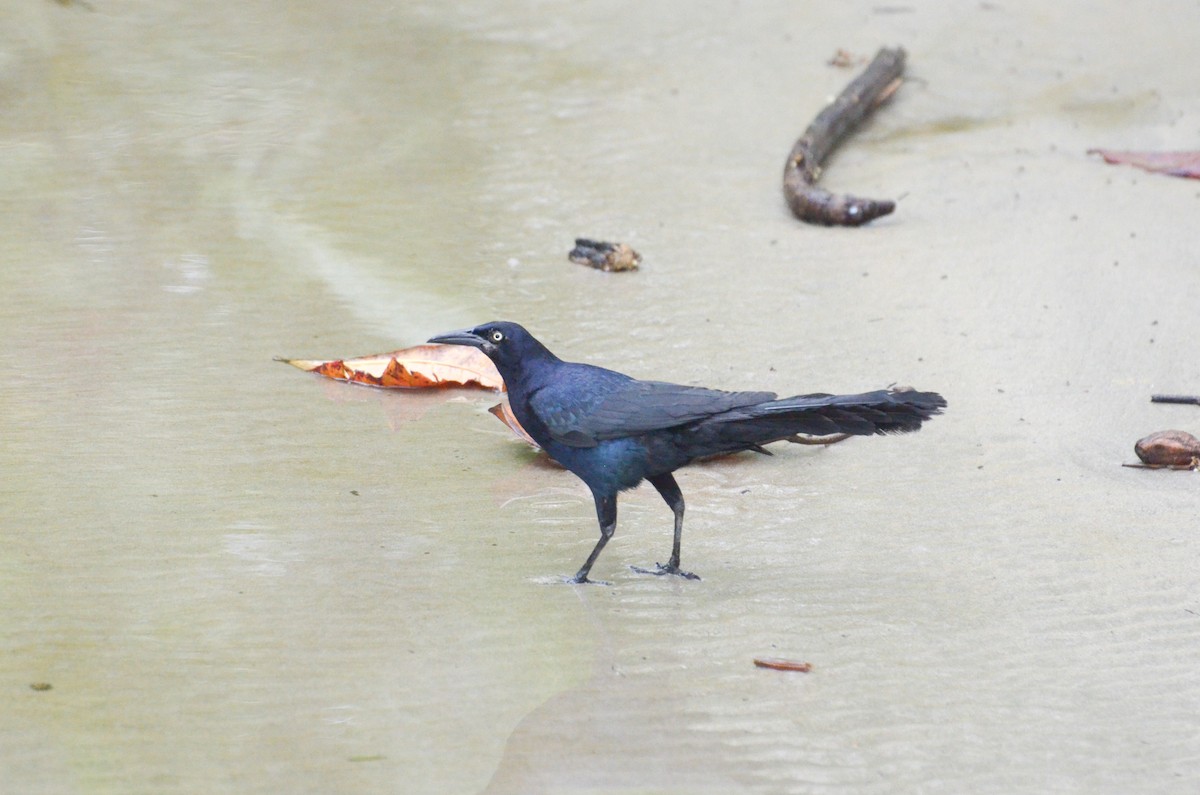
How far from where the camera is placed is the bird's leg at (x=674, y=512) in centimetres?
439

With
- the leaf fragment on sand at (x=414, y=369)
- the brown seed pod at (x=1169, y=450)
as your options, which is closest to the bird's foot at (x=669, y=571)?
the leaf fragment on sand at (x=414, y=369)

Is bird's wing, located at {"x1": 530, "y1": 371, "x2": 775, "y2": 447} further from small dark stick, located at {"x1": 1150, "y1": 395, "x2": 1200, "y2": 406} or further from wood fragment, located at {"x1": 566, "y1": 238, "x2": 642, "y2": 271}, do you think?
wood fragment, located at {"x1": 566, "y1": 238, "x2": 642, "y2": 271}

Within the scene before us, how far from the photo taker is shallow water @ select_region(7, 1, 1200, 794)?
11.6 ft

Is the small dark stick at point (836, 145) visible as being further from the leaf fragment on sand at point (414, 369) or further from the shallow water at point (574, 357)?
the leaf fragment on sand at point (414, 369)

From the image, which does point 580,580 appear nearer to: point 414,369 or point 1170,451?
point 414,369

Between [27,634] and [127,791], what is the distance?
82 cm

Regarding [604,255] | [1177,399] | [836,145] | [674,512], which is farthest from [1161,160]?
[674,512]

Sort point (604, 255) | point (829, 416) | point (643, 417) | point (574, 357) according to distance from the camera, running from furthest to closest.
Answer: point (604, 255) < point (574, 357) < point (643, 417) < point (829, 416)

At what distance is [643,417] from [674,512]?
0.36m

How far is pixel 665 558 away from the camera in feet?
15.1

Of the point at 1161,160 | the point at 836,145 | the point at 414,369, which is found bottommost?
the point at 414,369

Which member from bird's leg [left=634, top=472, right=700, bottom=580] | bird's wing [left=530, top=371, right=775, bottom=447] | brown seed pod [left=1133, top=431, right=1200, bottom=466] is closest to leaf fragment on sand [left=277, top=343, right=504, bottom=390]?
bird's wing [left=530, top=371, right=775, bottom=447]

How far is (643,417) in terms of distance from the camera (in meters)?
4.32

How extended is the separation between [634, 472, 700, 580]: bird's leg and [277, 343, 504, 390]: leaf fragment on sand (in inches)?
59.5
